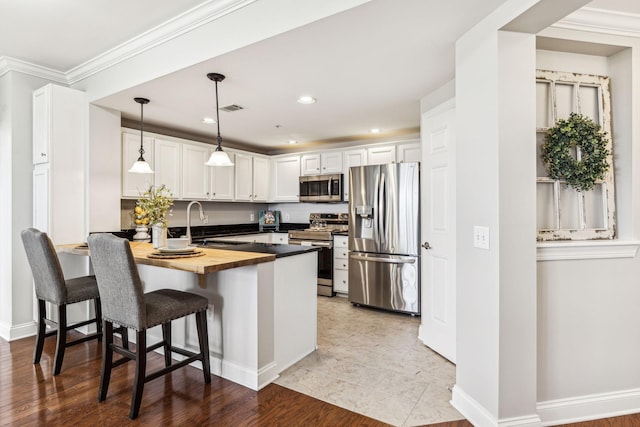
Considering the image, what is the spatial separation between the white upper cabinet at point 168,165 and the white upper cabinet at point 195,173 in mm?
76

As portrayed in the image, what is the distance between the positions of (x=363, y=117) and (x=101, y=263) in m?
2.95

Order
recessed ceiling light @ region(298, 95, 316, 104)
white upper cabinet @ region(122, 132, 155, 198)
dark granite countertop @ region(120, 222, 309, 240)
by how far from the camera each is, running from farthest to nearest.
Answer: dark granite countertop @ region(120, 222, 309, 240)
white upper cabinet @ region(122, 132, 155, 198)
recessed ceiling light @ region(298, 95, 316, 104)

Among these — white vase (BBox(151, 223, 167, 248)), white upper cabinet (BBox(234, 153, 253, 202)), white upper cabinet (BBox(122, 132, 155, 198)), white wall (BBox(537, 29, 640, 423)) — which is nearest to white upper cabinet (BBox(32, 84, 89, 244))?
white upper cabinet (BBox(122, 132, 155, 198))

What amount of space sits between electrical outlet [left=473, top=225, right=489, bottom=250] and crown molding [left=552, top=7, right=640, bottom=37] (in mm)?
1228

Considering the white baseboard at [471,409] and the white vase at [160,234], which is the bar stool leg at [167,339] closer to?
the white vase at [160,234]

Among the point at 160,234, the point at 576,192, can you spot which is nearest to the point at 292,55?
the point at 160,234

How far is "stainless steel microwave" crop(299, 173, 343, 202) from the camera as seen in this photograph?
16.4ft

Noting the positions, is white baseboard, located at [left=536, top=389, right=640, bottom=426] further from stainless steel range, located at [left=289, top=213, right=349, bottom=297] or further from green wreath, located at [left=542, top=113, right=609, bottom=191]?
stainless steel range, located at [left=289, top=213, right=349, bottom=297]

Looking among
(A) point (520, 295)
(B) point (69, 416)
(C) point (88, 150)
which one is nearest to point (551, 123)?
(A) point (520, 295)

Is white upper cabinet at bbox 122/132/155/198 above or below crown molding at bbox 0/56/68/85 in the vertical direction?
below

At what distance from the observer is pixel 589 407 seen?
6.31 ft

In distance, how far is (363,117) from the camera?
3.90 meters

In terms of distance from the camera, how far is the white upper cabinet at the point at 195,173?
14.6ft

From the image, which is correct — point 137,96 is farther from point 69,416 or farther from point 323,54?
point 69,416
